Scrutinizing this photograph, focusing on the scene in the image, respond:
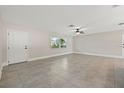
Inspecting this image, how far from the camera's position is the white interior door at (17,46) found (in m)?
5.00

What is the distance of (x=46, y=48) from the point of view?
23.5ft

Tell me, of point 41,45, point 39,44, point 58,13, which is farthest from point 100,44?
point 58,13

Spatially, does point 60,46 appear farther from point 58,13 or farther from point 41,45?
point 58,13

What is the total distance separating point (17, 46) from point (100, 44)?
6.70 metres

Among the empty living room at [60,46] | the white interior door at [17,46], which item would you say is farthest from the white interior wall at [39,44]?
the white interior door at [17,46]

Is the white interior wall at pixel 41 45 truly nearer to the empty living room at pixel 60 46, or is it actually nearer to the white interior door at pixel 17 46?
the empty living room at pixel 60 46

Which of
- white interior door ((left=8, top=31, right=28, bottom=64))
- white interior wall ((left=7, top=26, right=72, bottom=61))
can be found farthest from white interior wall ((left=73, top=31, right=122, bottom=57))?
white interior door ((left=8, top=31, right=28, bottom=64))

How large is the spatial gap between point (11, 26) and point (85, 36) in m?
6.90

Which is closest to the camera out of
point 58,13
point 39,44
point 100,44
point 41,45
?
point 58,13

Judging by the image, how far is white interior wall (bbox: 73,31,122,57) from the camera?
300 inches

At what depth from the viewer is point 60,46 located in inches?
340
